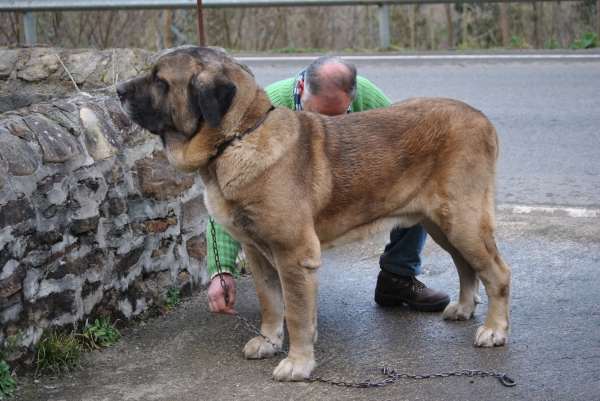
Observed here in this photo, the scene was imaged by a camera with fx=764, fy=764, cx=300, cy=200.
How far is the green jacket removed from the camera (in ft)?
14.5

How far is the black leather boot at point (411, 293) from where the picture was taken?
4.79m

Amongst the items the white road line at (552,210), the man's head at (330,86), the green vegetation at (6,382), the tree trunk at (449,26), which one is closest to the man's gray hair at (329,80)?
the man's head at (330,86)

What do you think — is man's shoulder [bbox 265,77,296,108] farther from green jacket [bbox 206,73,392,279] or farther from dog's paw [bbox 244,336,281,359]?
dog's paw [bbox 244,336,281,359]

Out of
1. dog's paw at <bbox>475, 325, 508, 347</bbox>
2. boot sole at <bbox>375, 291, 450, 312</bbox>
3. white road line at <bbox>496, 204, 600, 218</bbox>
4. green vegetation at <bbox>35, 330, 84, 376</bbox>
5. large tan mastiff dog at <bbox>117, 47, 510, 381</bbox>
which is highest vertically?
large tan mastiff dog at <bbox>117, 47, 510, 381</bbox>

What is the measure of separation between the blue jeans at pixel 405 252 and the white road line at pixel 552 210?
1.88 meters

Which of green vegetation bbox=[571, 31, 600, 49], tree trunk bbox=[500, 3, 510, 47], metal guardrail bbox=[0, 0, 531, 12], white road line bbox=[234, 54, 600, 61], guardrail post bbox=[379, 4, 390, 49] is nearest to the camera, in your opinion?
metal guardrail bbox=[0, 0, 531, 12]

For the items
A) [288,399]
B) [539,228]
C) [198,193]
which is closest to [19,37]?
[198,193]

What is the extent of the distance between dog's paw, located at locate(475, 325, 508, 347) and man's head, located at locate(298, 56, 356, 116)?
1567 millimetres

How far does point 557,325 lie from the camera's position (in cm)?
443

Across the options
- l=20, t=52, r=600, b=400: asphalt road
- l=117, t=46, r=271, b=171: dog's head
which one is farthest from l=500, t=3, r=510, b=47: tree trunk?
l=117, t=46, r=271, b=171: dog's head

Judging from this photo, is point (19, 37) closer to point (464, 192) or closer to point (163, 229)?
point (163, 229)

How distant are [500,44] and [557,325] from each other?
42.0 ft

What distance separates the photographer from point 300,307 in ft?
12.6

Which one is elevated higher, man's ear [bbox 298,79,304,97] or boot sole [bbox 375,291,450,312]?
man's ear [bbox 298,79,304,97]
